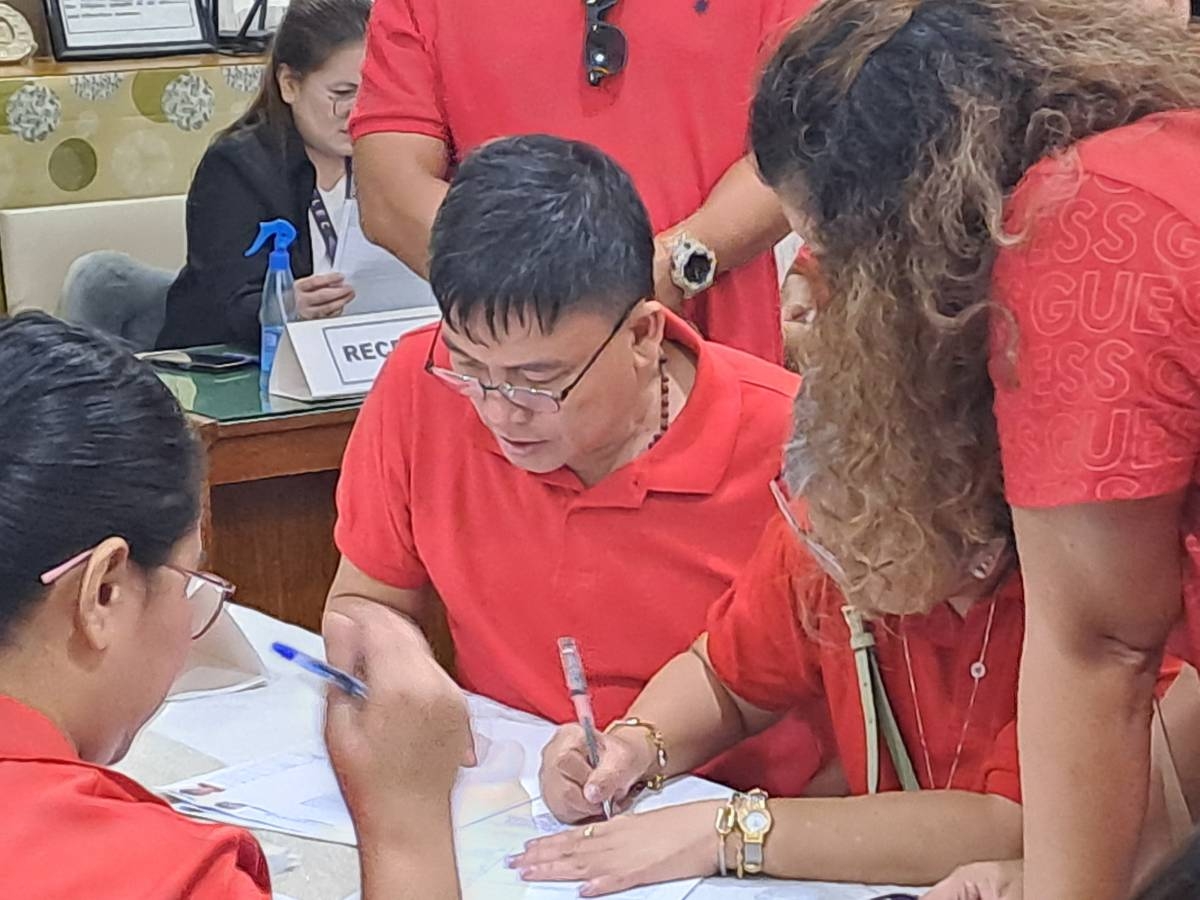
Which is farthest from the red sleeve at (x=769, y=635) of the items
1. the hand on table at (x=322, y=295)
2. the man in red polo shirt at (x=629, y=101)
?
the hand on table at (x=322, y=295)

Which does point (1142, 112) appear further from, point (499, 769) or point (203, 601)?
point (499, 769)

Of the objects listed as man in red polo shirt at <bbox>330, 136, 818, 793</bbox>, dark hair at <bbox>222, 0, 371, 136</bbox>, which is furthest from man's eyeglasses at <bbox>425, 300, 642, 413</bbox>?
dark hair at <bbox>222, 0, 371, 136</bbox>

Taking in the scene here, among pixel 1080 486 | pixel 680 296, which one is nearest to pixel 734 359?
pixel 680 296

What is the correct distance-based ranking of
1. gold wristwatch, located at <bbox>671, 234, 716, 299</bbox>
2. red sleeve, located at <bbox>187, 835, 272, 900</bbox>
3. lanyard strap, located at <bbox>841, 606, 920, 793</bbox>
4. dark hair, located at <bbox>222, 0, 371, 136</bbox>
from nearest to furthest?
red sleeve, located at <bbox>187, 835, 272, 900</bbox>
lanyard strap, located at <bbox>841, 606, 920, 793</bbox>
gold wristwatch, located at <bbox>671, 234, 716, 299</bbox>
dark hair, located at <bbox>222, 0, 371, 136</bbox>

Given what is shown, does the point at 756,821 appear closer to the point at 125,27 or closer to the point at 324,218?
the point at 324,218

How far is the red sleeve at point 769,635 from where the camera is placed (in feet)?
5.05

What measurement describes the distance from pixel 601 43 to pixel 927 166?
1094mm

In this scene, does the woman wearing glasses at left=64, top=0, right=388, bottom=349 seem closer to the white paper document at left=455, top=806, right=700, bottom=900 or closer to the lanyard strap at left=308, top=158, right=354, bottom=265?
the lanyard strap at left=308, top=158, right=354, bottom=265

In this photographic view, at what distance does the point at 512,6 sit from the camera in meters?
2.15

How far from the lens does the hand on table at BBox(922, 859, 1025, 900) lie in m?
1.29

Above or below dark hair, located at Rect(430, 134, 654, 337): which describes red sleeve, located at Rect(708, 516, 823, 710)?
below

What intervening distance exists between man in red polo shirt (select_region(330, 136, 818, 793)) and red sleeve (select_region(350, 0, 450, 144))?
511 mm

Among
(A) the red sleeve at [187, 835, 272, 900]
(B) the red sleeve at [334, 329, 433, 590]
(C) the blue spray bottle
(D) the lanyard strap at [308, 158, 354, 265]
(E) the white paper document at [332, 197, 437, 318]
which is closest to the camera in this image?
(A) the red sleeve at [187, 835, 272, 900]

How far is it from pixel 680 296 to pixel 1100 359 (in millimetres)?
1089
